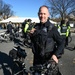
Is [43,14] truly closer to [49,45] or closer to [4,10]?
[49,45]

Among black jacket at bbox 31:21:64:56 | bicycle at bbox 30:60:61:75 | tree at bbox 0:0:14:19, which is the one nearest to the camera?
bicycle at bbox 30:60:61:75

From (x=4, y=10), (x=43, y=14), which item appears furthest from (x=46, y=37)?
(x=4, y=10)

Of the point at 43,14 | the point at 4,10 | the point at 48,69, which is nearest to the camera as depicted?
the point at 48,69

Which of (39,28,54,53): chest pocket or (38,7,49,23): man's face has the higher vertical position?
(38,7,49,23): man's face

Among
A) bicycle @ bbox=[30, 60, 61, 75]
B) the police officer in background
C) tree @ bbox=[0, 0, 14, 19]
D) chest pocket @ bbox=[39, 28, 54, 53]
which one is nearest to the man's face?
the police officer in background

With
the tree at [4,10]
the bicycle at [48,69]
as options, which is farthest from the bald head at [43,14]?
the tree at [4,10]

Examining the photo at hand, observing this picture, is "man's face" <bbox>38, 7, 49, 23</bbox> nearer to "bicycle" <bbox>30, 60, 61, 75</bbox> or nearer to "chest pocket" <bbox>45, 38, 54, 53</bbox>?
"chest pocket" <bbox>45, 38, 54, 53</bbox>

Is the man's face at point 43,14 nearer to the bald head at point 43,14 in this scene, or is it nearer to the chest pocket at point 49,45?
the bald head at point 43,14

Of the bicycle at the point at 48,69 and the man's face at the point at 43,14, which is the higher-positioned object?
the man's face at the point at 43,14

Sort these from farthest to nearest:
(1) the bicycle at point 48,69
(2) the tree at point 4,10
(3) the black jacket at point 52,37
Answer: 1. (2) the tree at point 4,10
2. (3) the black jacket at point 52,37
3. (1) the bicycle at point 48,69

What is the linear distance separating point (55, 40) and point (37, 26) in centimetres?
41

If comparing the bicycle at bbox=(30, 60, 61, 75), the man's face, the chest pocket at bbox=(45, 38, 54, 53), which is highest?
the man's face

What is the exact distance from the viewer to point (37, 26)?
4359mm

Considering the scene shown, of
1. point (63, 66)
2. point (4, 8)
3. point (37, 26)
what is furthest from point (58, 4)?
point (37, 26)
